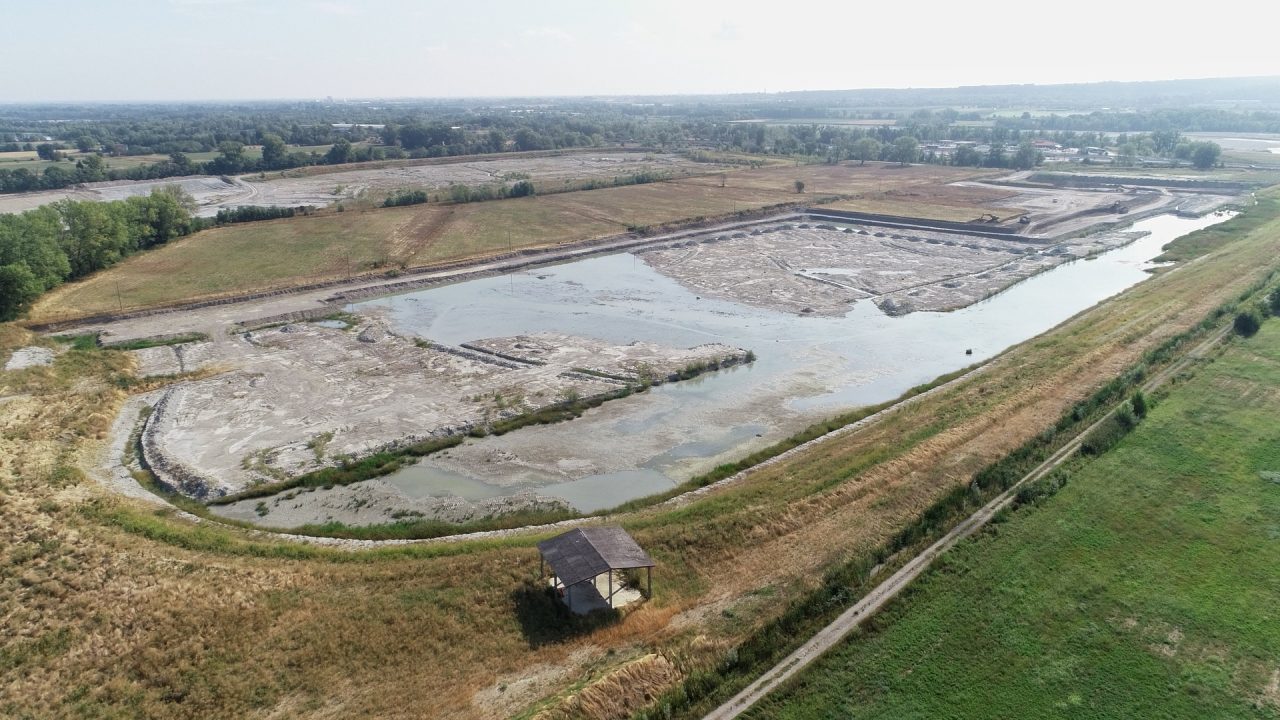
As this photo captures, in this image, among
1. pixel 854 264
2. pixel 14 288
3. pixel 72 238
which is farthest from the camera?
pixel 854 264

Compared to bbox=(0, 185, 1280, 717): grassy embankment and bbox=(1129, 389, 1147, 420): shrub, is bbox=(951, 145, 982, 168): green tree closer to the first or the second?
bbox=(1129, 389, 1147, 420): shrub

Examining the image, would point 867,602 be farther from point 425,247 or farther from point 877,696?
point 425,247

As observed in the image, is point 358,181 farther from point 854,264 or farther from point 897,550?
point 897,550

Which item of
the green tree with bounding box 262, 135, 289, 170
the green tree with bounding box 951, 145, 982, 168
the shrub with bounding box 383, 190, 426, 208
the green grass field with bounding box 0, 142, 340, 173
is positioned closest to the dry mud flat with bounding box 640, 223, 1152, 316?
the shrub with bounding box 383, 190, 426, 208

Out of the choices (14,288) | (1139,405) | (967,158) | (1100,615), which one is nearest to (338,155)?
(14,288)

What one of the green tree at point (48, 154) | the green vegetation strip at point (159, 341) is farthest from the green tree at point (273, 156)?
the green vegetation strip at point (159, 341)

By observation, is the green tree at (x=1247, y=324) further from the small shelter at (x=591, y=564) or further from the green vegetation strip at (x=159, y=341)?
the green vegetation strip at (x=159, y=341)
